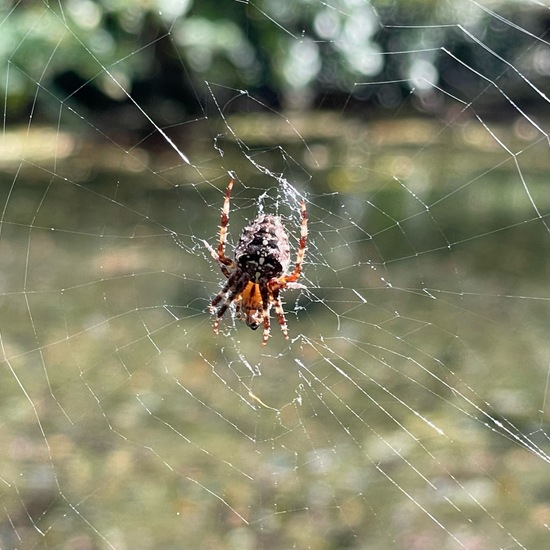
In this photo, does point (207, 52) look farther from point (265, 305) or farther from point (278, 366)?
point (265, 305)

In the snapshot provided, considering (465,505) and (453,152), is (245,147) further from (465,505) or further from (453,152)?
(465,505)

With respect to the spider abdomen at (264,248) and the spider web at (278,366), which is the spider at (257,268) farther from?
the spider web at (278,366)

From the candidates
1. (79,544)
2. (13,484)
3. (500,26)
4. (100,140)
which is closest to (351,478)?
(79,544)

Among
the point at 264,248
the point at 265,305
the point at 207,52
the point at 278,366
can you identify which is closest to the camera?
the point at 264,248

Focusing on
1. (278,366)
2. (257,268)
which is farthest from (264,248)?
(278,366)

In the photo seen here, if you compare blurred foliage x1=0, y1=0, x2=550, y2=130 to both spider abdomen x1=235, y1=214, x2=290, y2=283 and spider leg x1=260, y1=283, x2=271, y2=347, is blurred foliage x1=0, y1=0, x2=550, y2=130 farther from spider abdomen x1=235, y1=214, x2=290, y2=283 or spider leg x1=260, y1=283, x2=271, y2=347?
spider abdomen x1=235, y1=214, x2=290, y2=283

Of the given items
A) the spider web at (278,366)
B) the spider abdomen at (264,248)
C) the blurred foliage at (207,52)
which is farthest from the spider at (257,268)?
the blurred foliage at (207,52)
